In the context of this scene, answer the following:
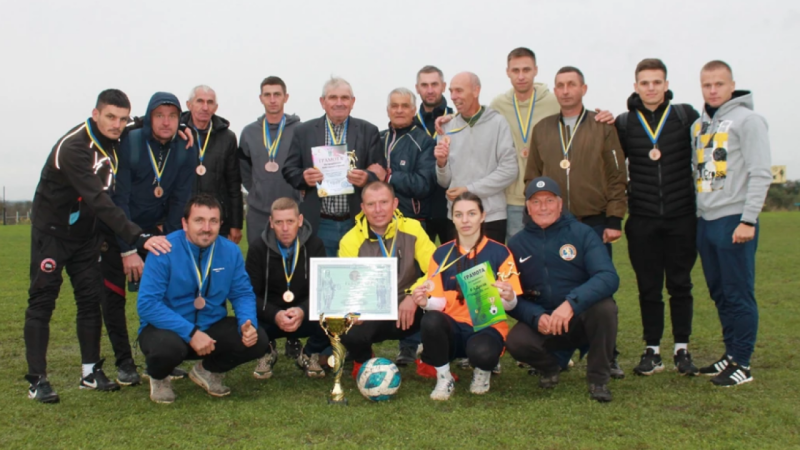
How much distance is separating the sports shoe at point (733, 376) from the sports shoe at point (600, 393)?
103cm

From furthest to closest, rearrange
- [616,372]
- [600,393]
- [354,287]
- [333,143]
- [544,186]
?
[333,143], [616,372], [354,287], [544,186], [600,393]

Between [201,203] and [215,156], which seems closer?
[201,203]

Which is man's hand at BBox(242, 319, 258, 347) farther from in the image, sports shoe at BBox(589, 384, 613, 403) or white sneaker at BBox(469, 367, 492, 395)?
sports shoe at BBox(589, 384, 613, 403)

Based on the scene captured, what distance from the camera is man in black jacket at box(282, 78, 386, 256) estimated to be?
21.9 ft

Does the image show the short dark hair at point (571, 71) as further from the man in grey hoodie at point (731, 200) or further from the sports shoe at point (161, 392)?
the sports shoe at point (161, 392)

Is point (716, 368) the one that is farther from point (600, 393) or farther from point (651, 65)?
point (651, 65)

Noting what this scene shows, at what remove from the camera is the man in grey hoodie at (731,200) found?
542cm

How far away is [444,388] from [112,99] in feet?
10.9

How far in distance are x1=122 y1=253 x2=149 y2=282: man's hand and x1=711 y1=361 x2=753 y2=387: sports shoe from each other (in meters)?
4.63

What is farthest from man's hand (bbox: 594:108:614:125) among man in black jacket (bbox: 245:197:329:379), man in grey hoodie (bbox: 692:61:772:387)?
man in black jacket (bbox: 245:197:329:379)

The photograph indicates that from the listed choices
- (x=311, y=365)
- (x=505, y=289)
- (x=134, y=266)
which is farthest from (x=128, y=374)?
(x=505, y=289)

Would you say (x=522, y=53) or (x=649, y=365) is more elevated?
(x=522, y=53)

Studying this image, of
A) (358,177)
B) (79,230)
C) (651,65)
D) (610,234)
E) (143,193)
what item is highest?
(651,65)

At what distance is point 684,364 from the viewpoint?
228 inches
